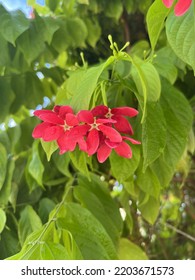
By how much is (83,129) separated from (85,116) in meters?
0.02

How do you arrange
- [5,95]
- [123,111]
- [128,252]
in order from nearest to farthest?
[123,111] → [128,252] → [5,95]

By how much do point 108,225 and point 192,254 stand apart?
900mm

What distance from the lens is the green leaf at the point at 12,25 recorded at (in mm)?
800

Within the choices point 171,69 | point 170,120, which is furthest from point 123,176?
point 171,69

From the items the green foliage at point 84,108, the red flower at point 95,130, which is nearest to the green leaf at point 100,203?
the green foliage at point 84,108

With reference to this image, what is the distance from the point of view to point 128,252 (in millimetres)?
864

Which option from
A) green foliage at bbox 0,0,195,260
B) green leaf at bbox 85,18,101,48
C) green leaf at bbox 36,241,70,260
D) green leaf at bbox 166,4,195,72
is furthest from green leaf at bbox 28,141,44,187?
green leaf at bbox 85,18,101,48

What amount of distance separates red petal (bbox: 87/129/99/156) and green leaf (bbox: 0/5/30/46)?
0.30 m

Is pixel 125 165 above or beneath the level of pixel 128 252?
above

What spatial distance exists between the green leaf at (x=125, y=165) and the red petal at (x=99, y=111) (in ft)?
0.36

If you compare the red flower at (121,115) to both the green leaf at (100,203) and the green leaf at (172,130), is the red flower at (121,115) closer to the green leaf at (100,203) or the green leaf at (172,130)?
the green leaf at (172,130)

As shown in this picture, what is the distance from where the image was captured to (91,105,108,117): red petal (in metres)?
0.56

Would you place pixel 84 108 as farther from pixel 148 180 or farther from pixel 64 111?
pixel 148 180

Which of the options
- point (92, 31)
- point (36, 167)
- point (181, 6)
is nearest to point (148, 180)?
point (36, 167)
